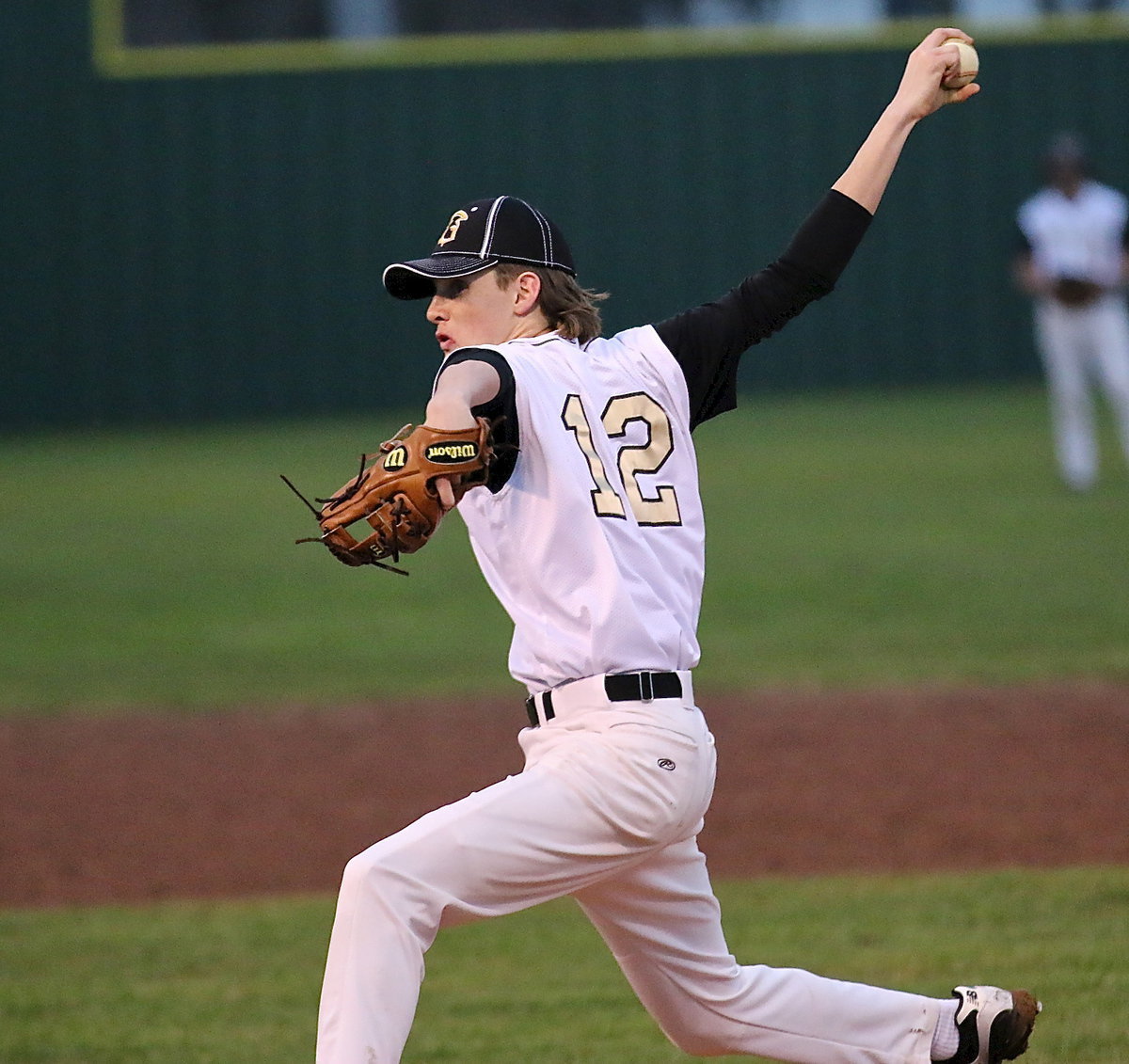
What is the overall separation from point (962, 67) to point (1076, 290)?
32.2ft

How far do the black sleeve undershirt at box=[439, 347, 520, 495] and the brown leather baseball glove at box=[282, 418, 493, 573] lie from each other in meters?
0.07

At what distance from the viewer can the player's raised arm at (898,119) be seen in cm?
330

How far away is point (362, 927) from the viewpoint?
8.86 feet

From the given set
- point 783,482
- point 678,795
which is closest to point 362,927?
point 678,795

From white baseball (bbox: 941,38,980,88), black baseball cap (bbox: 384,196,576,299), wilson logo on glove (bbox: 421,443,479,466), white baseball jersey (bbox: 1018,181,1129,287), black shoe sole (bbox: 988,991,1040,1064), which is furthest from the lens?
white baseball jersey (bbox: 1018,181,1129,287)

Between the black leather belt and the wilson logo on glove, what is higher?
the wilson logo on glove

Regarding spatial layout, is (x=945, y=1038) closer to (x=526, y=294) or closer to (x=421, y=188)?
(x=526, y=294)

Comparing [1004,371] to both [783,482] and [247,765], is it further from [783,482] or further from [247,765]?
[247,765]

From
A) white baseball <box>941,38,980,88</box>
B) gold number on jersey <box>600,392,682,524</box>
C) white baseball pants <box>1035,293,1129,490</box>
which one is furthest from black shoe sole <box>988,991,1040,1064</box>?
white baseball pants <box>1035,293,1129,490</box>

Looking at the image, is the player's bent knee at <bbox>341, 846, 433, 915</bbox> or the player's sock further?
the player's sock

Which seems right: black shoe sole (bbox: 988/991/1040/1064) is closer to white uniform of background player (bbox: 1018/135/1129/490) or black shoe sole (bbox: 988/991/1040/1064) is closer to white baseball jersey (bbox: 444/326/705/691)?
white baseball jersey (bbox: 444/326/705/691)

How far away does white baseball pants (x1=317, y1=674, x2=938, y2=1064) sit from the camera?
270 cm

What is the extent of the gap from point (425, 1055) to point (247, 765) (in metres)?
3.34

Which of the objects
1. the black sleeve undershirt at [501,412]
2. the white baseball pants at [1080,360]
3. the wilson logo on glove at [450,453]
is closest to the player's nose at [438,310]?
the black sleeve undershirt at [501,412]
